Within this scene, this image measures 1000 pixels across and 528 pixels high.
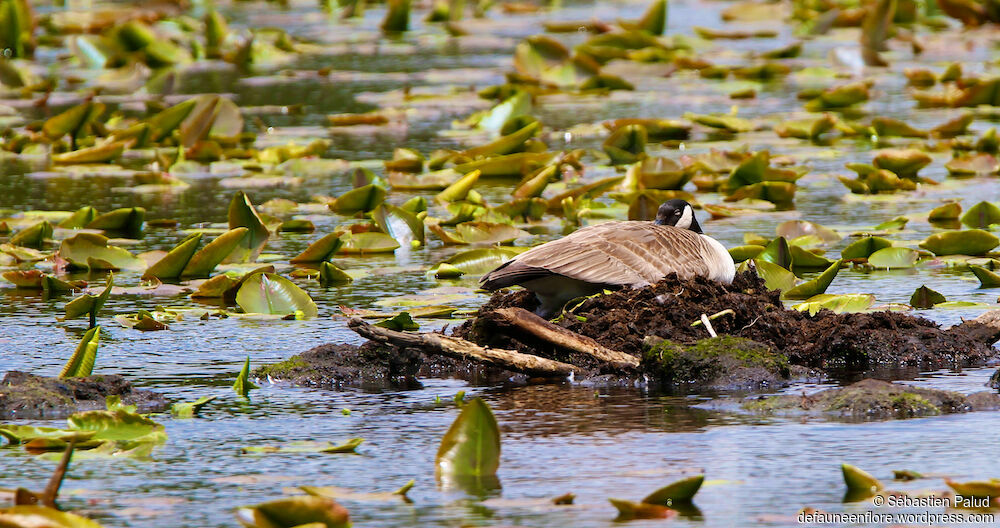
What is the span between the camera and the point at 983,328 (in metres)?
6.54

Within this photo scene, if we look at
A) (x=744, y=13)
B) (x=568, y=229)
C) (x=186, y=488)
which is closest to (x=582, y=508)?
(x=186, y=488)

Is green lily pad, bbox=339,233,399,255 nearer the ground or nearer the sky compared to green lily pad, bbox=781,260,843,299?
nearer the ground

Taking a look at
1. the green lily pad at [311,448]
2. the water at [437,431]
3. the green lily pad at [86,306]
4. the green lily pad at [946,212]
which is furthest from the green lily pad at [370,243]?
the green lily pad at [311,448]

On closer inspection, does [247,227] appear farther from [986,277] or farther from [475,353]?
[986,277]

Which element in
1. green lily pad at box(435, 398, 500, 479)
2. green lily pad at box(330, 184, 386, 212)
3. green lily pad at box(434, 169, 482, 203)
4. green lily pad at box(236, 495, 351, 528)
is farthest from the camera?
green lily pad at box(434, 169, 482, 203)

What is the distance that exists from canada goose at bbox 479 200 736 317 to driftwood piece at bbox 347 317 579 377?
44 cm

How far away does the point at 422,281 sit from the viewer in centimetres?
834

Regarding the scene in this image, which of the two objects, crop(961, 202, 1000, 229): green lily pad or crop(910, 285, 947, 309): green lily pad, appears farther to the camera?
crop(961, 202, 1000, 229): green lily pad

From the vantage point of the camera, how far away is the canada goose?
6.81 metres

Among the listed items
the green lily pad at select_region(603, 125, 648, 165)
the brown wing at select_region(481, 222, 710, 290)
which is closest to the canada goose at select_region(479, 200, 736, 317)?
the brown wing at select_region(481, 222, 710, 290)

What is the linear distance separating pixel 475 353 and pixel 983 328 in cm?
214

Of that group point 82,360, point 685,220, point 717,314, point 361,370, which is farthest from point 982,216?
point 82,360

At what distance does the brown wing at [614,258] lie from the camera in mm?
6773

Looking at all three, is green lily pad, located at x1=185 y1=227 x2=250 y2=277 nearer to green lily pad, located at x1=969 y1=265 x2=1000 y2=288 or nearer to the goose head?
the goose head
